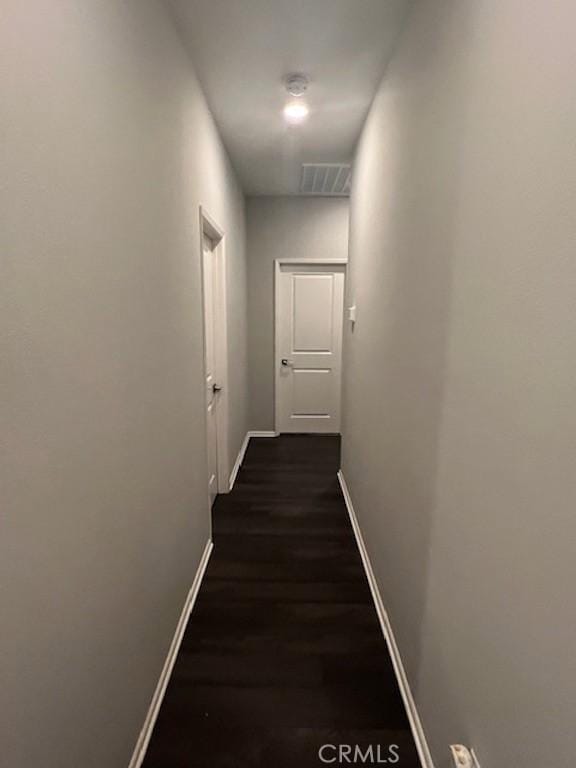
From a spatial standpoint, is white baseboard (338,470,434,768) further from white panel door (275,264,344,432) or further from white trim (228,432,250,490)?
white panel door (275,264,344,432)

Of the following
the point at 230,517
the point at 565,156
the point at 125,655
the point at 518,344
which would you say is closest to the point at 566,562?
the point at 518,344

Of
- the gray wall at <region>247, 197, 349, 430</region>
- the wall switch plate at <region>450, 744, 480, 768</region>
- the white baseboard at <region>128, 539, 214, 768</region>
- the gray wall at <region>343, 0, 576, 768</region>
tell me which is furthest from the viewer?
the gray wall at <region>247, 197, 349, 430</region>

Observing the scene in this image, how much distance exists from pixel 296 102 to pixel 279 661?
9.51 feet

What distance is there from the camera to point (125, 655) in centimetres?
125

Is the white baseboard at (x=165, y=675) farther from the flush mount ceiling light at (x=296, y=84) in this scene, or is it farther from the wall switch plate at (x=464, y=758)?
the flush mount ceiling light at (x=296, y=84)

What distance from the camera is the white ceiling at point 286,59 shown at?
1638 millimetres

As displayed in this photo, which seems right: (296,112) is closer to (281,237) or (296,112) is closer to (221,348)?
(221,348)

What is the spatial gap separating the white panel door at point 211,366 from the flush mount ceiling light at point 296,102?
94 centimetres

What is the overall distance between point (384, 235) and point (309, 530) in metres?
1.94

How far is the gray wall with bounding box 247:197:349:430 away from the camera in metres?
4.33

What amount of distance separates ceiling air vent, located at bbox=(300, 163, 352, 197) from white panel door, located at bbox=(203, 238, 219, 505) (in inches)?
51.0

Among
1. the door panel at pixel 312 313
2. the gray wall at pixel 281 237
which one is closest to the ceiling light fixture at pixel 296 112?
the gray wall at pixel 281 237

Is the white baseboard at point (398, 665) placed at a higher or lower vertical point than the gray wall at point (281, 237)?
lower

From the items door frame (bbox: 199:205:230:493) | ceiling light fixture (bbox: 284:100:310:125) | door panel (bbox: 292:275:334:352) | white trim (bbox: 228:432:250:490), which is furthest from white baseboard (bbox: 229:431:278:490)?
ceiling light fixture (bbox: 284:100:310:125)
